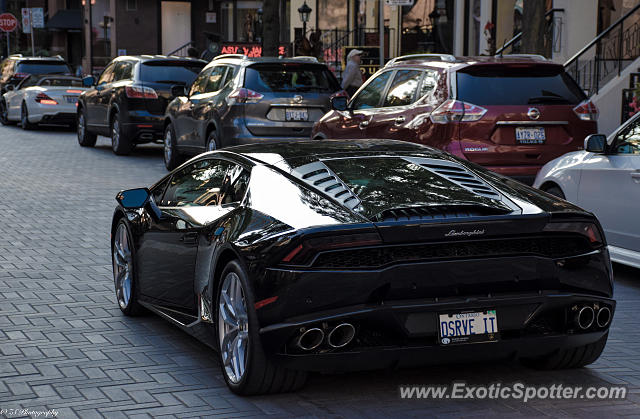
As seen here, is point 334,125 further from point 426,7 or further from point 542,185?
point 426,7

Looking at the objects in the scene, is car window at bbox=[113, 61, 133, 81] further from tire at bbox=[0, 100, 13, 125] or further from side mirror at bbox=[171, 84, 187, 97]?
tire at bbox=[0, 100, 13, 125]

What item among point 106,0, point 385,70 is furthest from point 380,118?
point 106,0

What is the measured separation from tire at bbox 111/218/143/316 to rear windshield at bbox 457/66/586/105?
5.13 metres

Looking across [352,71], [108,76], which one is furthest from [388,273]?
[108,76]

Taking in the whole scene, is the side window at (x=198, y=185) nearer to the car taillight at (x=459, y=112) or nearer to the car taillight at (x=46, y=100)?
the car taillight at (x=459, y=112)

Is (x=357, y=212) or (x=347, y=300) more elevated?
(x=357, y=212)

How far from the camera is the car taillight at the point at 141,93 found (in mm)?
20391

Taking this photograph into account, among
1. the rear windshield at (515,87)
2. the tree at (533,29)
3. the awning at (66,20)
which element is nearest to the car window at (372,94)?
the rear windshield at (515,87)

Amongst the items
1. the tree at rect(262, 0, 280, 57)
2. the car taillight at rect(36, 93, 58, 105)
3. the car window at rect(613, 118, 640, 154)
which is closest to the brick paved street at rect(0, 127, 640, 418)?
the car window at rect(613, 118, 640, 154)

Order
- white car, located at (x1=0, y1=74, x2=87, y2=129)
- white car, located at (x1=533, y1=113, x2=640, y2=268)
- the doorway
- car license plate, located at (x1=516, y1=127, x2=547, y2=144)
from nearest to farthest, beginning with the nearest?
white car, located at (x1=533, y1=113, x2=640, y2=268), car license plate, located at (x1=516, y1=127, x2=547, y2=144), white car, located at (x1=0, y1=74, x2=87, y2=129), the doorway

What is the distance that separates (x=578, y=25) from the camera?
960 inches

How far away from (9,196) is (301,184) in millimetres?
Result: 9548

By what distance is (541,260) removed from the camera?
5449 millimetres

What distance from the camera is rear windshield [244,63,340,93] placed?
16125mm
